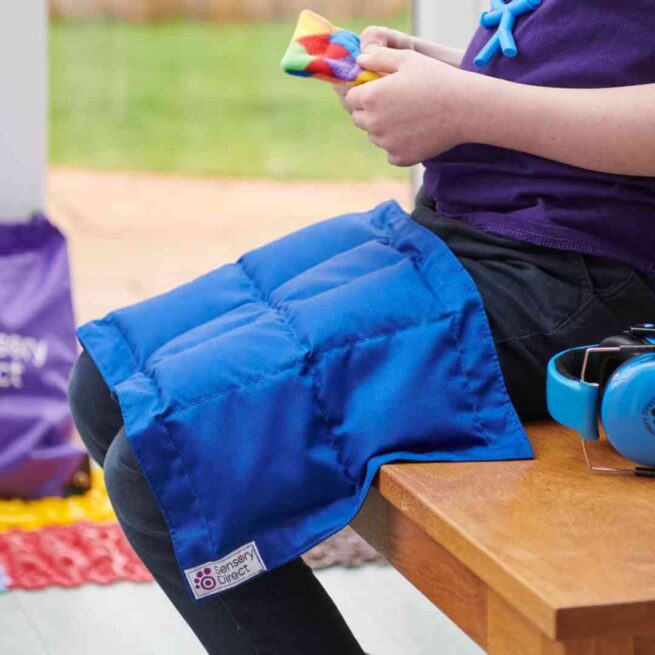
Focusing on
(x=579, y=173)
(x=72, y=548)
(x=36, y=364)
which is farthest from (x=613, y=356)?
(x=36, y=364)

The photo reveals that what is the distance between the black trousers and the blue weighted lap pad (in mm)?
31

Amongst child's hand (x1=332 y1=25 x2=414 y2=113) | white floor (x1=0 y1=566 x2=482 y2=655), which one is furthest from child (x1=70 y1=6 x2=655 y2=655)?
white floor (x1=0 y1=566 x2=482 y2=655)

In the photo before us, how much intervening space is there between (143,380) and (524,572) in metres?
0.37

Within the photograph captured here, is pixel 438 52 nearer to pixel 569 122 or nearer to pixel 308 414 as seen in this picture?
pixel 569 122

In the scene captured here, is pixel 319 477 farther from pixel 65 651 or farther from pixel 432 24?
pixel 432 24

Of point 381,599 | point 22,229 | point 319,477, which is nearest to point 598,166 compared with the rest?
point 319,477

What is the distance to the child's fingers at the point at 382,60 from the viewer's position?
1.00m

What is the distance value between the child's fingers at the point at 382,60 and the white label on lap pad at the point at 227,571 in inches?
15.6

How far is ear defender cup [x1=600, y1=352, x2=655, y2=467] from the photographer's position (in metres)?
0.84

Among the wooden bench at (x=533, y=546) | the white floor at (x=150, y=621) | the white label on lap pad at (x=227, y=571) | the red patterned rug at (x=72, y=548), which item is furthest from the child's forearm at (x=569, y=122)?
the red patterned rug at (x=72, y=548)

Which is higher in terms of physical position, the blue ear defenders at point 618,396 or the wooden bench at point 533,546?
the blue ear defenders at point 618,396

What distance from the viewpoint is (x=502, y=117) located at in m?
0.94

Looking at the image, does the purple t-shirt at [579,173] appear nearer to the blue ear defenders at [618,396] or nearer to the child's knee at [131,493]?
the blue ear defenders at [618,396]

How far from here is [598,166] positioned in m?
0.93
